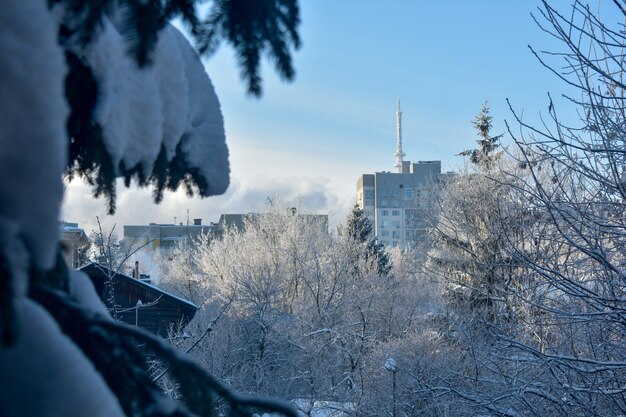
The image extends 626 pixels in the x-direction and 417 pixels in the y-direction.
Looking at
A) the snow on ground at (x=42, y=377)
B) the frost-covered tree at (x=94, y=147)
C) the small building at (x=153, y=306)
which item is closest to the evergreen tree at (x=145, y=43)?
the frost-covered tree at (x=94, y=147)

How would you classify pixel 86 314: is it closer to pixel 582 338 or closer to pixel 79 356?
pixel 79 356

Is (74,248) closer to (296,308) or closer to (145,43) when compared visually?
(145,43)

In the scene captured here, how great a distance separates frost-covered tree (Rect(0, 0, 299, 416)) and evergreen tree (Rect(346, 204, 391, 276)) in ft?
83.0

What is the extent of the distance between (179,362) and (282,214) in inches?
1058

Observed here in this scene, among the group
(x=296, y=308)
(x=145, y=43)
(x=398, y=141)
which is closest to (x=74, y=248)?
(x=145, y=43)

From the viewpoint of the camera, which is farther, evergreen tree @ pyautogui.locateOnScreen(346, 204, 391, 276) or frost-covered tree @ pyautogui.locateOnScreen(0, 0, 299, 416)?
evergreen tree @ pyautogui.locateOnScreen(346, 204, 391, 276)

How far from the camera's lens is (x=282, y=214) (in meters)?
28.2

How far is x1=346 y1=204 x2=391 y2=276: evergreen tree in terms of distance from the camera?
27.9 meters

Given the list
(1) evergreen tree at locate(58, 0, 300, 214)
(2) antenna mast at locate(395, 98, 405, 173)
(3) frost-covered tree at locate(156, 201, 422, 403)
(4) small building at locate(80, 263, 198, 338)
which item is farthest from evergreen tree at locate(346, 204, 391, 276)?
(2) antenna mast at locate(395, 98, 405, 173)

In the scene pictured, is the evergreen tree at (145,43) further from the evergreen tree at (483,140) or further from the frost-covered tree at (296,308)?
the evergreen tree at (483,140)

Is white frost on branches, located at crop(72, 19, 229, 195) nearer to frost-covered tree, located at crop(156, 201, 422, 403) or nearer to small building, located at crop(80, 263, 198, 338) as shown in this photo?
frost-covered tree, located at crop(156, 201, 422, 403)

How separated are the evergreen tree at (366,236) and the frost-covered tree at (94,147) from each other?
25286mm

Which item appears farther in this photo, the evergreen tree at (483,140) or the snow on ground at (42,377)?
the evergreen tree at (483,140)

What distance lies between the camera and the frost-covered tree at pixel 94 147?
98cm
